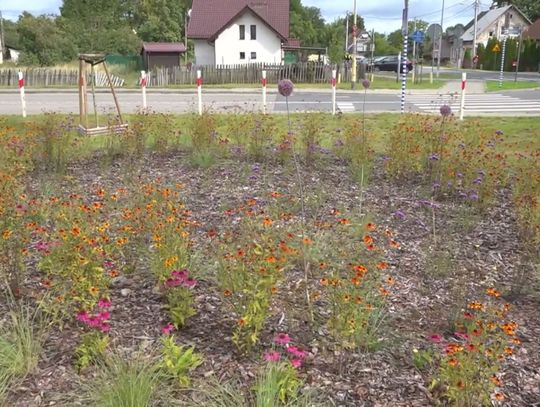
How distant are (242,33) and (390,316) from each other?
134 ft

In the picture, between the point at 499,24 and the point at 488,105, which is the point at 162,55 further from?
the point at 499,24

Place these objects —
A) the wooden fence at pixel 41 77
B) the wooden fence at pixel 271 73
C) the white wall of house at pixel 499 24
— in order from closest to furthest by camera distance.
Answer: the wooden fence at pixel 41 77 → the wooden fence at pixel 271 73 → the white wall of house at pixel 499 24

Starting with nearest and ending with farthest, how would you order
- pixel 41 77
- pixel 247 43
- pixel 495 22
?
pixel 41 77 → pixel 247 43 → pixel 495 22

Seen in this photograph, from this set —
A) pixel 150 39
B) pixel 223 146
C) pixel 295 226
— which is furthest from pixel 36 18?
pixel 295 226

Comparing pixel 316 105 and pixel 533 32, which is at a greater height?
pixel 533 32

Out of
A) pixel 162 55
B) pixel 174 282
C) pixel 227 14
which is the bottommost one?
pixel 174 282

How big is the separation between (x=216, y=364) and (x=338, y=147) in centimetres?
515

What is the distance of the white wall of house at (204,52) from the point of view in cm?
4347

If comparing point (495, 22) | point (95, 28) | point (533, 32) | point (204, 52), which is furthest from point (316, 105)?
point (495, 22)

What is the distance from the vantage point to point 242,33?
42.2m

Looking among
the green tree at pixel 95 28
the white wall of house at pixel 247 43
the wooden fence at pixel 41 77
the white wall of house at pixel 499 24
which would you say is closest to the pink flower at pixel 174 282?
the wooden fence at pixel 41 77

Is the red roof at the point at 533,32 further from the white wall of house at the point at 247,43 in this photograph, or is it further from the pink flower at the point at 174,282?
the pink flower at the point at 174,282

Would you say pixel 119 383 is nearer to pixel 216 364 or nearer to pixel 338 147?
pixel 216 364

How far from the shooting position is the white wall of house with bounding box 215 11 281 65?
4206cm
